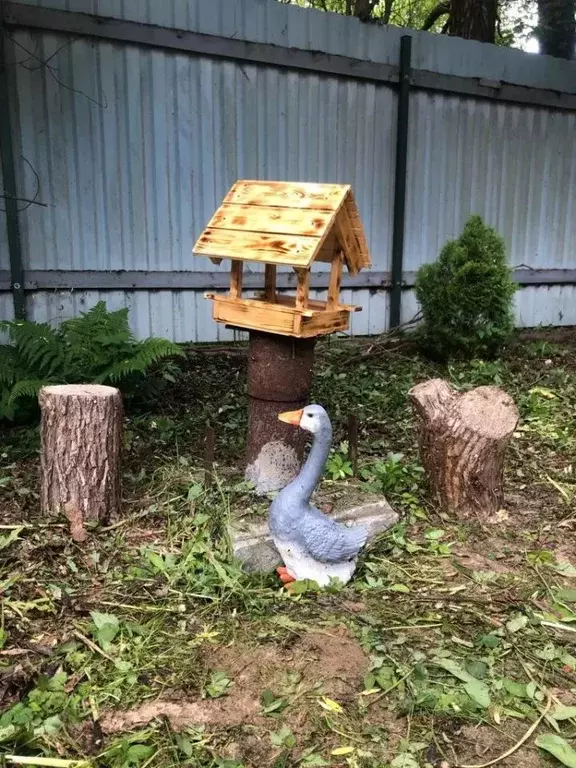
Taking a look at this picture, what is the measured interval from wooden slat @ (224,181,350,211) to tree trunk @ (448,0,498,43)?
6583 mm

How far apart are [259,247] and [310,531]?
1.36 meters

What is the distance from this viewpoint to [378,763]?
1.97 meters

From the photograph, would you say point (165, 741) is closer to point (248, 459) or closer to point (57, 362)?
point (248, 459)

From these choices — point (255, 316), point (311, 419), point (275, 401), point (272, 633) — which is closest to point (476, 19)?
point (255, 316)

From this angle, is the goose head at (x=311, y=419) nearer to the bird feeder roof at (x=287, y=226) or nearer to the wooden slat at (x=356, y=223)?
the bird feeder roof at (x=287, y=226)

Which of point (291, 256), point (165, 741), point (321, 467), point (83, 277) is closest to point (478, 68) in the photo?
point (83, 277)

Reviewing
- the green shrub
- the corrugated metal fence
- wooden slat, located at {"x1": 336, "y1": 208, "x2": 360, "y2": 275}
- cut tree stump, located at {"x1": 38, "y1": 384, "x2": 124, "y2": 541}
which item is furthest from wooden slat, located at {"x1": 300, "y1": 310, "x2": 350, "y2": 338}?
the corrugated metal fence

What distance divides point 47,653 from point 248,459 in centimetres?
145

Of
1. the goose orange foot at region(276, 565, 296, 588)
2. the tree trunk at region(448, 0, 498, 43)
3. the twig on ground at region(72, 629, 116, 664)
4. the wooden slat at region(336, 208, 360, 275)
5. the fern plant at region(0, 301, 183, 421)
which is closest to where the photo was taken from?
the twig on ground at region(72, 629, 116, 664)

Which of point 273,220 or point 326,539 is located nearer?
point 326,539

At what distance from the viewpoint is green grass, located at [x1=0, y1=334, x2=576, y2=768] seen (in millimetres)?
2072

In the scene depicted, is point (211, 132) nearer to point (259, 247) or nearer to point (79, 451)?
point (259, 247)

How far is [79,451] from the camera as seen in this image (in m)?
3.22

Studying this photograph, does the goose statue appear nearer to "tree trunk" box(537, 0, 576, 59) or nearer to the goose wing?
the goose wing
